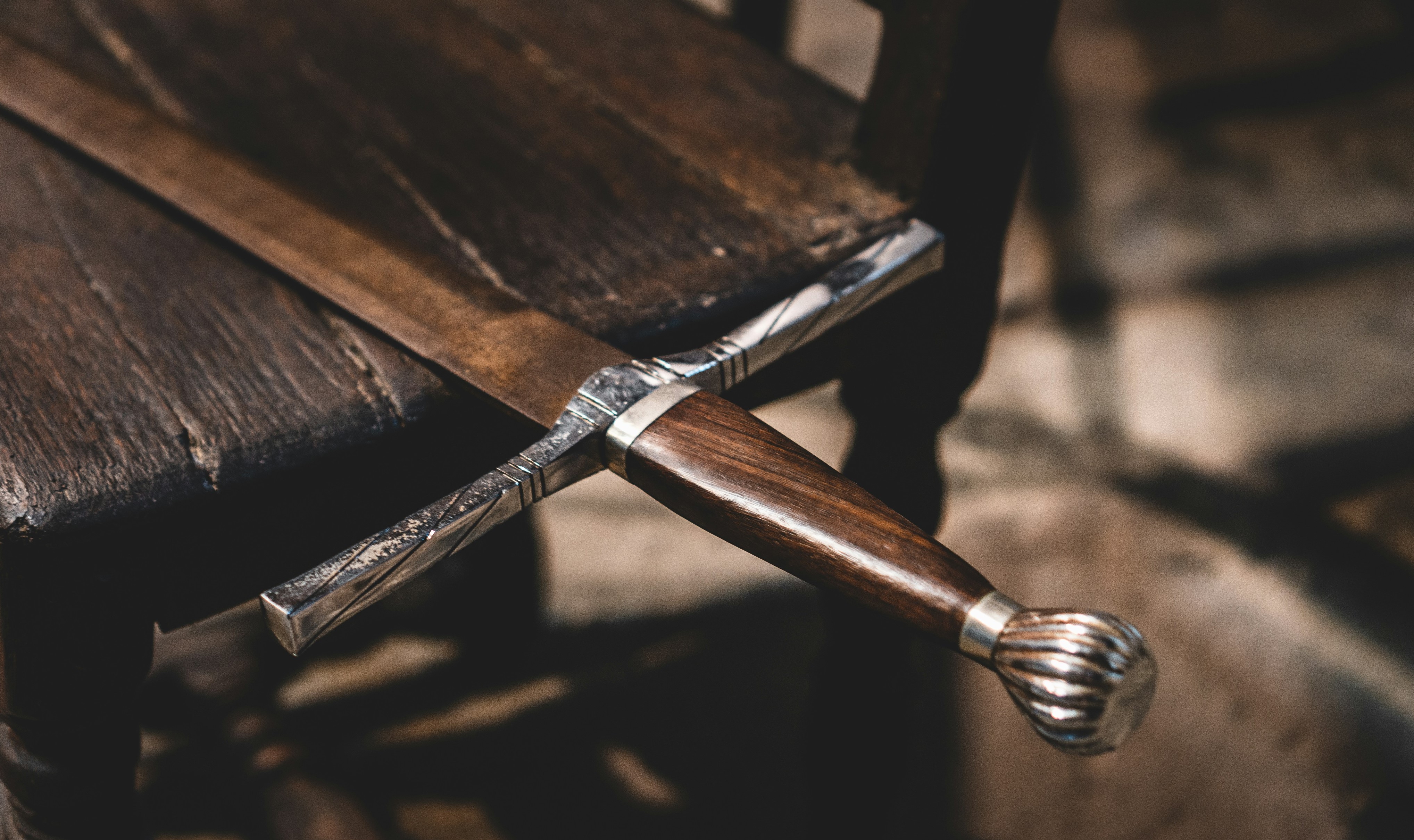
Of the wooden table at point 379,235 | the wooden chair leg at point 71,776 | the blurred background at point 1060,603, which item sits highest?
the wooden table at point 379,235

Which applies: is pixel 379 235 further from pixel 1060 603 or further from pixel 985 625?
pixel 1060 603

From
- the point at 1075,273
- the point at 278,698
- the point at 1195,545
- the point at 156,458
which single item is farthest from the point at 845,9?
the point at 156,458

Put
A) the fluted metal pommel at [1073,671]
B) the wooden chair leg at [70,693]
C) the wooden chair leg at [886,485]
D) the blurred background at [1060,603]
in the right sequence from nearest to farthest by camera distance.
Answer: the fluted metal pommel at [1073,671]
the wooden chair leg at [70,693]
the wooden chair leg at [886,485]
the blurred background at [1060,603]

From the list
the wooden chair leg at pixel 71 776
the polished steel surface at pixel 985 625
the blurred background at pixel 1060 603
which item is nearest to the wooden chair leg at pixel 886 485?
the blurred background at pixel 1060 603

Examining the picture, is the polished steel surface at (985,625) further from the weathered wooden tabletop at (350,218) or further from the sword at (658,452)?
the weathered wooden tabletop at (350,218)

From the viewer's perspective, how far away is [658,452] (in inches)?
17.2

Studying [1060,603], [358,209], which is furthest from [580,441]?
[1060,603]

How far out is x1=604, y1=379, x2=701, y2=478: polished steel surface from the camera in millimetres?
444

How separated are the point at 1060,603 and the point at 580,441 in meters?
0.91

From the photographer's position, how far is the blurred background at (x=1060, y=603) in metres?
1.10

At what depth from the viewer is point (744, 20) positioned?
44.0 inches

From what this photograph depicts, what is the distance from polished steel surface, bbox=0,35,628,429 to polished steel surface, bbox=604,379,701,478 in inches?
1.4

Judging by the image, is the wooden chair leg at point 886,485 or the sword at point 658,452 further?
the wooden chair leg at point 886,485

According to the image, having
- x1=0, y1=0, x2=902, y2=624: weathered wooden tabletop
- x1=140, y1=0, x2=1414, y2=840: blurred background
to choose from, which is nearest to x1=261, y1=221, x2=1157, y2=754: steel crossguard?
x1=0, y1=0, x2=902, y2=624: weathered wooden tabletop
